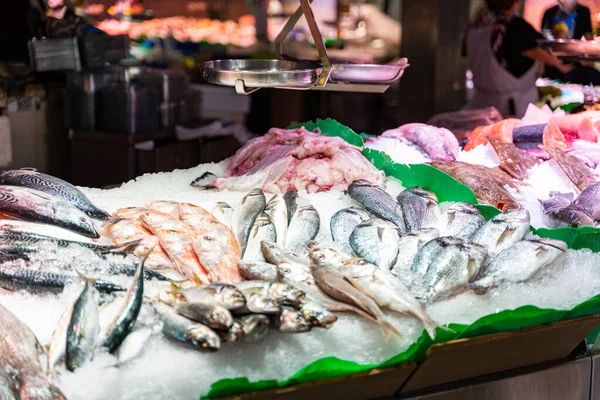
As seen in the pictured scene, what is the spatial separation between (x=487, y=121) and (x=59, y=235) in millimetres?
3208

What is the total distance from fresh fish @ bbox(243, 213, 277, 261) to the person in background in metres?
4.18

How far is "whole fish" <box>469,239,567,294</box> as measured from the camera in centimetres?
217

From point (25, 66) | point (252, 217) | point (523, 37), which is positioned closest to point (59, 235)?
point (252, 217)

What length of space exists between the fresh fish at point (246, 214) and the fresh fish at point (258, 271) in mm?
208

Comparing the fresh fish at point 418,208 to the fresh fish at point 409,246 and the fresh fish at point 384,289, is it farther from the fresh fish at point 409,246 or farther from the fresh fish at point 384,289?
the fresh fish at point 384,289

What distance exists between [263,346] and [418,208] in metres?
1.06

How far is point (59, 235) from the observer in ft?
7.13

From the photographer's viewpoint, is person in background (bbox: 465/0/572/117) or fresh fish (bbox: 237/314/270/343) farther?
person in background (bbox: 465/0/572/117)

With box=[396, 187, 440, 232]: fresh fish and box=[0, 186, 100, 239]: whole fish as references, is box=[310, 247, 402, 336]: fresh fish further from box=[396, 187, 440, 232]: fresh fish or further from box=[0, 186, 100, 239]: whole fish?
box=[0, 186, 100, 239]: whole fish

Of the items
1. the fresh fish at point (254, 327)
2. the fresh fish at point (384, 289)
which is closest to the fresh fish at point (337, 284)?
the fresh fish at point (384, 289)

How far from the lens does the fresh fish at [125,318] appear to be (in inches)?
67.9

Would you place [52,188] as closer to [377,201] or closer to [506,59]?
[377,201]

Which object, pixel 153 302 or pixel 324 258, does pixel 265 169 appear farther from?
pixel 153 302

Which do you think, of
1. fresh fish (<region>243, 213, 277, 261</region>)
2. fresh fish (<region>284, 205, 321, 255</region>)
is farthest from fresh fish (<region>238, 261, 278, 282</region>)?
fresh fish (<region>284, 205, 321, 255</region>)
